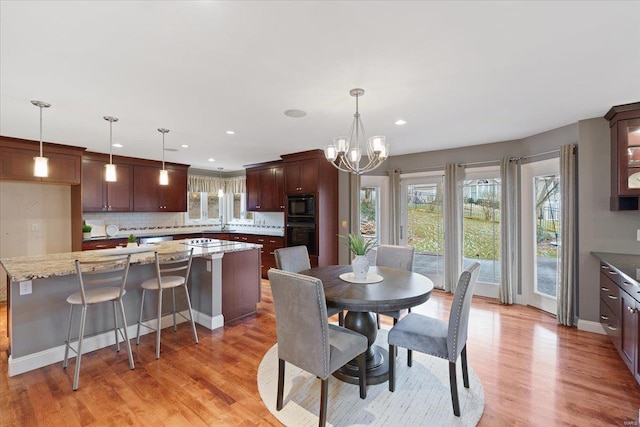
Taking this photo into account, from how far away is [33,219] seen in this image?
193 inches

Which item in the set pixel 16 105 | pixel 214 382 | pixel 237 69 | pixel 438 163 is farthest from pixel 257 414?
pixel 438 163

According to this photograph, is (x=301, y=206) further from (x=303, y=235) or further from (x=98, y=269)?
(x=98, y=269)

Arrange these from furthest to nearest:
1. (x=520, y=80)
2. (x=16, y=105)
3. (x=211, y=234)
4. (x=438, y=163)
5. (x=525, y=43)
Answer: (x=211, y=234)
(x=438, y=163)
(x=16, y=105)
(x=520, y=80)
(x=525, y=43)

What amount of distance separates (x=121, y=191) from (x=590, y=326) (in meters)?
7.51

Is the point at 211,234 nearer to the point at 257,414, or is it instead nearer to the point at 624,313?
the point at 257,414

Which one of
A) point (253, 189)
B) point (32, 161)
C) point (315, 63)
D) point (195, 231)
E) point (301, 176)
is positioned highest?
point (315, 63)

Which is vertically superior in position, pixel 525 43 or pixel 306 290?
pixel 525 43

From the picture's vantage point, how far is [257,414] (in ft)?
6.88

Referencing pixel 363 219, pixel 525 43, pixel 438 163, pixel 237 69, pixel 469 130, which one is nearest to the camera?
pixel 525 43

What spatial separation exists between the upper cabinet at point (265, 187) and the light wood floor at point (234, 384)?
10.8 ft

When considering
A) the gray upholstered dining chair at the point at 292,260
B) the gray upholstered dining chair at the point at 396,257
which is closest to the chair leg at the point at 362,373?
the gray upholstered dining chair at the point at 292,260

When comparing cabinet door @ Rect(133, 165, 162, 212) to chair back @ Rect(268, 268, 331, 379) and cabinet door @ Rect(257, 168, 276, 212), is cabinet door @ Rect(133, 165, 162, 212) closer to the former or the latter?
cabinet door @ Rect(257, 168, 276, 212)

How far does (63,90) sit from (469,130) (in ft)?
14.4

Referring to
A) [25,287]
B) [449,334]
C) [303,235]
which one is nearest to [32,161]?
[25,287]
